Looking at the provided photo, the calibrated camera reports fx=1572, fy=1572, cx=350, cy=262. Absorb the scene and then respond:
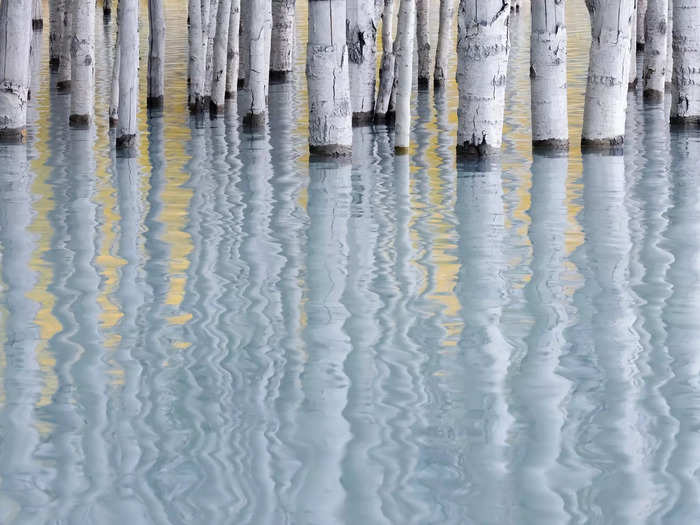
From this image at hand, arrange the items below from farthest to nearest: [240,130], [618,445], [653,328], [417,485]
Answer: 1. [240,130]
2. [653,328]
3. [618,445]
4. [417,485]

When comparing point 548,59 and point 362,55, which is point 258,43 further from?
point 548,59

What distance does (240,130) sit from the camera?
14.0 meters

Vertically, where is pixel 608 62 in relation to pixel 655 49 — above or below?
below

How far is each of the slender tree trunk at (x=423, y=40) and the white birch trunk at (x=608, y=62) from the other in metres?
6.47

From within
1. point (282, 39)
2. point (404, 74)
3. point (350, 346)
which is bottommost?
point (350, 346)

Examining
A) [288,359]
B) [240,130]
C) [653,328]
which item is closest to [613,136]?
[240,130]

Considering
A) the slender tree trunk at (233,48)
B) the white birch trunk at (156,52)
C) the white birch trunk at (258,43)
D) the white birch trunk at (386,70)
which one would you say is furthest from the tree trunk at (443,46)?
the white birch trunk at (258,43)

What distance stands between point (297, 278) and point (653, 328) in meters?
1.74

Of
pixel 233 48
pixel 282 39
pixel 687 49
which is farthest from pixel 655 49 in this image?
pixel 282 39

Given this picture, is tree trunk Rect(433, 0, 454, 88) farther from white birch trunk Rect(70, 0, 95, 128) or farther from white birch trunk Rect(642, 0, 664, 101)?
white birch trunk Rect(70, 0, 95, 128)

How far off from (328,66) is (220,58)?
13.7ft

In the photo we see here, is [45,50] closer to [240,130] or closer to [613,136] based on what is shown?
[240,130]

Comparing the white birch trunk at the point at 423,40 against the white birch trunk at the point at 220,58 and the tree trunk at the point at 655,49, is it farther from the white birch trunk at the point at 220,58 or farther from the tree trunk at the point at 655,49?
the white birch trunk at the point at 220,58

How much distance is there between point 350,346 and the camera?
5.85m
